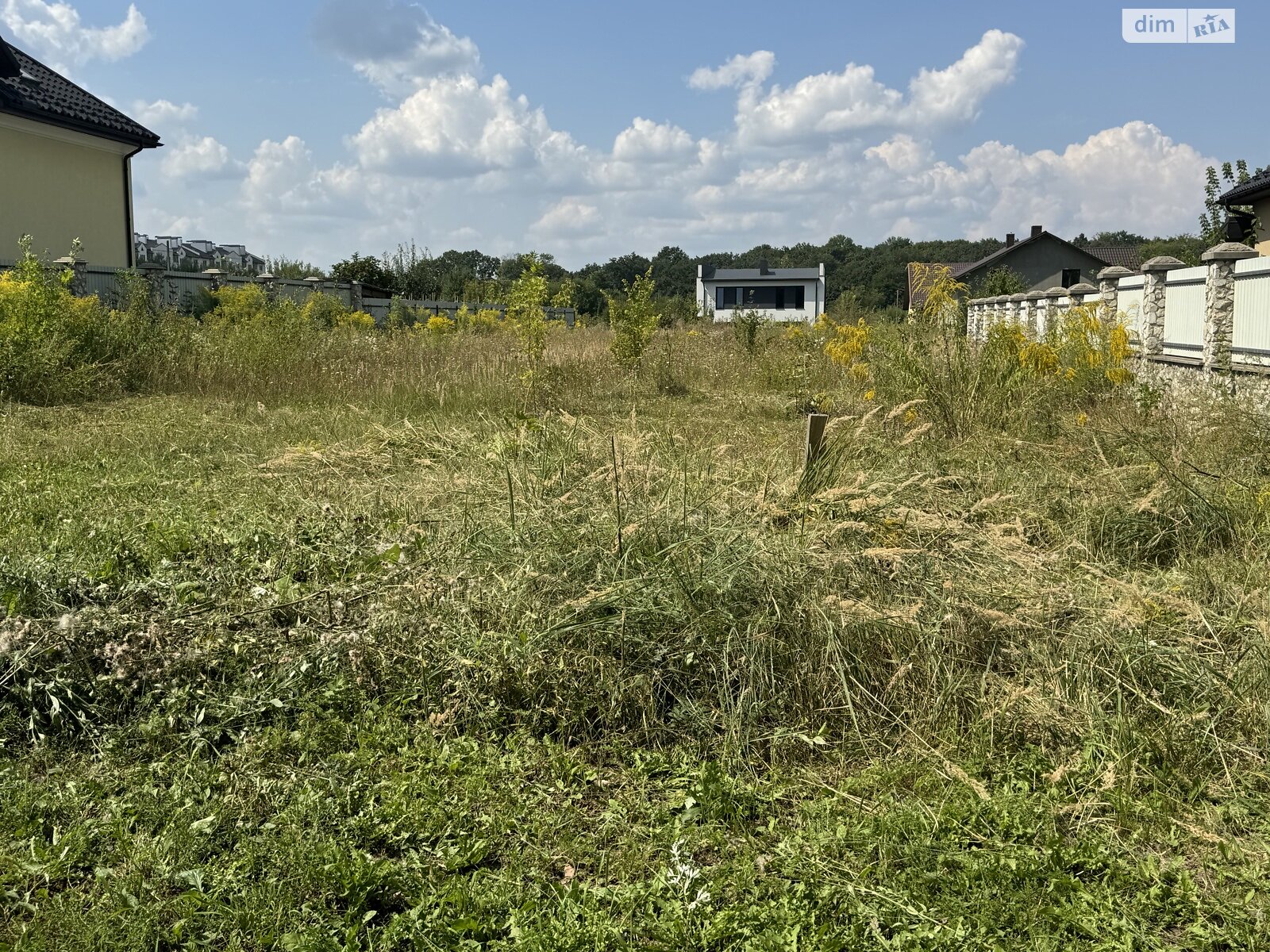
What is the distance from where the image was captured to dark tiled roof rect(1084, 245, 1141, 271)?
52531mm

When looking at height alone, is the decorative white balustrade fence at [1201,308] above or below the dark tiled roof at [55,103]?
below

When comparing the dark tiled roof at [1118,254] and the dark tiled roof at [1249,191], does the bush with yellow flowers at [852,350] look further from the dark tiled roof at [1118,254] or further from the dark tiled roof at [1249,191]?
the dark tiled roof at [1118,254]

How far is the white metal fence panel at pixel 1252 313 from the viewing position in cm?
993

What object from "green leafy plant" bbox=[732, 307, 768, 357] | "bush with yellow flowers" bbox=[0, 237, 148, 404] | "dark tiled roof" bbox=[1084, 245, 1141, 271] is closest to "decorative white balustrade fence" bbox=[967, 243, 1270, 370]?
"green leafy plant" bbox=[732, 307, 768, 357]

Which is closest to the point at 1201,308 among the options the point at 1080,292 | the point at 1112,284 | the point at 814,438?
the point at 1112,284

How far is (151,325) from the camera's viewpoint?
40.7 feet

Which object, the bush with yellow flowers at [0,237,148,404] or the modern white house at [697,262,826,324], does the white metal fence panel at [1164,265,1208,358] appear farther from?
the modern white house at [697,262,826,324]

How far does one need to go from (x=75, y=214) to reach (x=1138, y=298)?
20.0 metres

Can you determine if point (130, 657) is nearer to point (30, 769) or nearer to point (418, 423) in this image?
point (30, 769)

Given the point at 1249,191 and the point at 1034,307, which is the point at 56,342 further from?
the point at 1249,191

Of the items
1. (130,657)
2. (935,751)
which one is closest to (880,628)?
(935,751)

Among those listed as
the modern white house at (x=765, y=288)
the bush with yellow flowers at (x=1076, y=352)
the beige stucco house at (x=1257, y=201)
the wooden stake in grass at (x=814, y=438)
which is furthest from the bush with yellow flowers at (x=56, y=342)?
the modern white house at (x=765, y=288)

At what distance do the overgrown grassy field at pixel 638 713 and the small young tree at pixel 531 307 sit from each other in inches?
239

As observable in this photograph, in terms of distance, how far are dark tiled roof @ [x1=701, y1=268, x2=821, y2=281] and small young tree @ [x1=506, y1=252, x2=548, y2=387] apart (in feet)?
182
